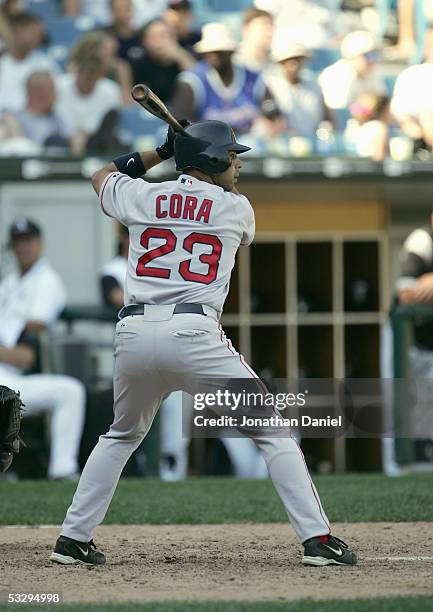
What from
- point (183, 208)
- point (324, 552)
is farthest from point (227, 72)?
point (324, 552)

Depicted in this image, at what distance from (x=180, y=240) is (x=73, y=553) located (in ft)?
3.65

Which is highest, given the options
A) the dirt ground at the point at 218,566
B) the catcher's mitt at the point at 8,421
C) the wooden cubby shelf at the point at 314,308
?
the wooden cubby shelf at the point at 314,308

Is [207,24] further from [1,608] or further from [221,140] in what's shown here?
[1,608]

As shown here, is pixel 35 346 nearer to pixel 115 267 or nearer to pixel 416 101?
A: pixel 115 267

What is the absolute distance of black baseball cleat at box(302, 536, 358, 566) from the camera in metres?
4.12

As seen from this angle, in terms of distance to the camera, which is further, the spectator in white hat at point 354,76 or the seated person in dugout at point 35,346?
the spectator in white hat at point 354,76

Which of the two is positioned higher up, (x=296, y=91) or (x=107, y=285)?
→ (x=296, y=91)

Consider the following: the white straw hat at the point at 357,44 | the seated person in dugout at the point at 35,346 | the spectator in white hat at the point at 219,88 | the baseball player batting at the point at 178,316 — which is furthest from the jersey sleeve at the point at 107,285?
the baseball player batting at the point at 178,316

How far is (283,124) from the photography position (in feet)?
33.4

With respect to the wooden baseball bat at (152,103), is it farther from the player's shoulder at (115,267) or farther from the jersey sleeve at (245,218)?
the player's shoulder at (115,267)

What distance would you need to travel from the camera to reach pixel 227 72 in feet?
33.3

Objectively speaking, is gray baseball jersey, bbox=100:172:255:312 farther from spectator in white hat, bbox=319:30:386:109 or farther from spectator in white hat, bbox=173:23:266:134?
spectator in white hat, bbox=319:30:386:109

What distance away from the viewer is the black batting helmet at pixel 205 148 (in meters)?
4.25

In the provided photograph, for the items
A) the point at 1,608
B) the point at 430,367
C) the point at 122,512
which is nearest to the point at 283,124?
the point at 430,367
